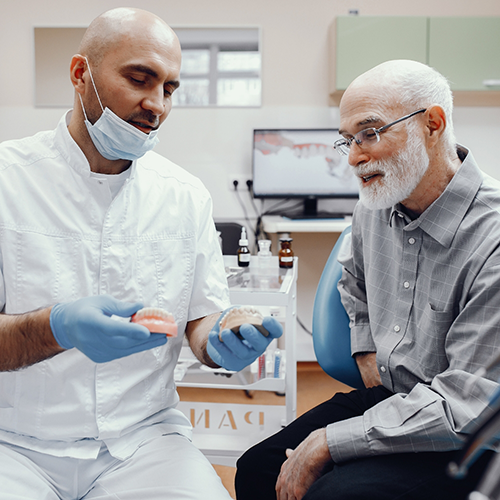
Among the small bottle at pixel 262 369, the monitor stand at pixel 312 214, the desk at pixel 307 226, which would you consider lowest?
the small bottle at pixel 262 369

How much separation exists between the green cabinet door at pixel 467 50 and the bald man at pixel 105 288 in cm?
226

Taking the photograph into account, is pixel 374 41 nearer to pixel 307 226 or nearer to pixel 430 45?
pixel 430 45

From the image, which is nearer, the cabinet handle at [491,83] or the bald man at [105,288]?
the bald man at [105,288]

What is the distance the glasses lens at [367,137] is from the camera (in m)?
1.14

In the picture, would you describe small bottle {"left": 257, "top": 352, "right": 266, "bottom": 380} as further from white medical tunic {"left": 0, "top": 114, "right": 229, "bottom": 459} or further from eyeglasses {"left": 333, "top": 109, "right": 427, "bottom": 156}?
eyeglasses {"left": 333, "top": 109, "right": 427, "bottom": 156}

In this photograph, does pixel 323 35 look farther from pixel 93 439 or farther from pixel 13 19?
pixel 93 439

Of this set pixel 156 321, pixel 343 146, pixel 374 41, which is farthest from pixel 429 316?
pixel 374 41

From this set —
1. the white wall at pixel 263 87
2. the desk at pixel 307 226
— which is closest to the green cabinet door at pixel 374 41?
the white wall at pixel 263 87

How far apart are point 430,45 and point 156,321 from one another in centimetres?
267

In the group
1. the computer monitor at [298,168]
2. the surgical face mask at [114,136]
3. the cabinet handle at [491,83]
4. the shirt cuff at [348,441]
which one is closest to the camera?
the shirt cuff at [348,441]

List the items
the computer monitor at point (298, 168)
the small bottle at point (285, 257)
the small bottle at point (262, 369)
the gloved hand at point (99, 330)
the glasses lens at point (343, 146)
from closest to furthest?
1. the gloved hand at point (99, 330)
2. the glasses lens at point (343, 146)
3. the small bottle at point (262, 369)
4. the small bottle at point (285, 257)
5. the computer monitor at point (298, 168)

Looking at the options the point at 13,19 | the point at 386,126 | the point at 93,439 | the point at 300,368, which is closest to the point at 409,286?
the point at 386,126

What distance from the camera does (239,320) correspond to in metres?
0.91

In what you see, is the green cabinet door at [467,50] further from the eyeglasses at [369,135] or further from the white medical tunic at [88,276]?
the white medical tunic at [88,276]
